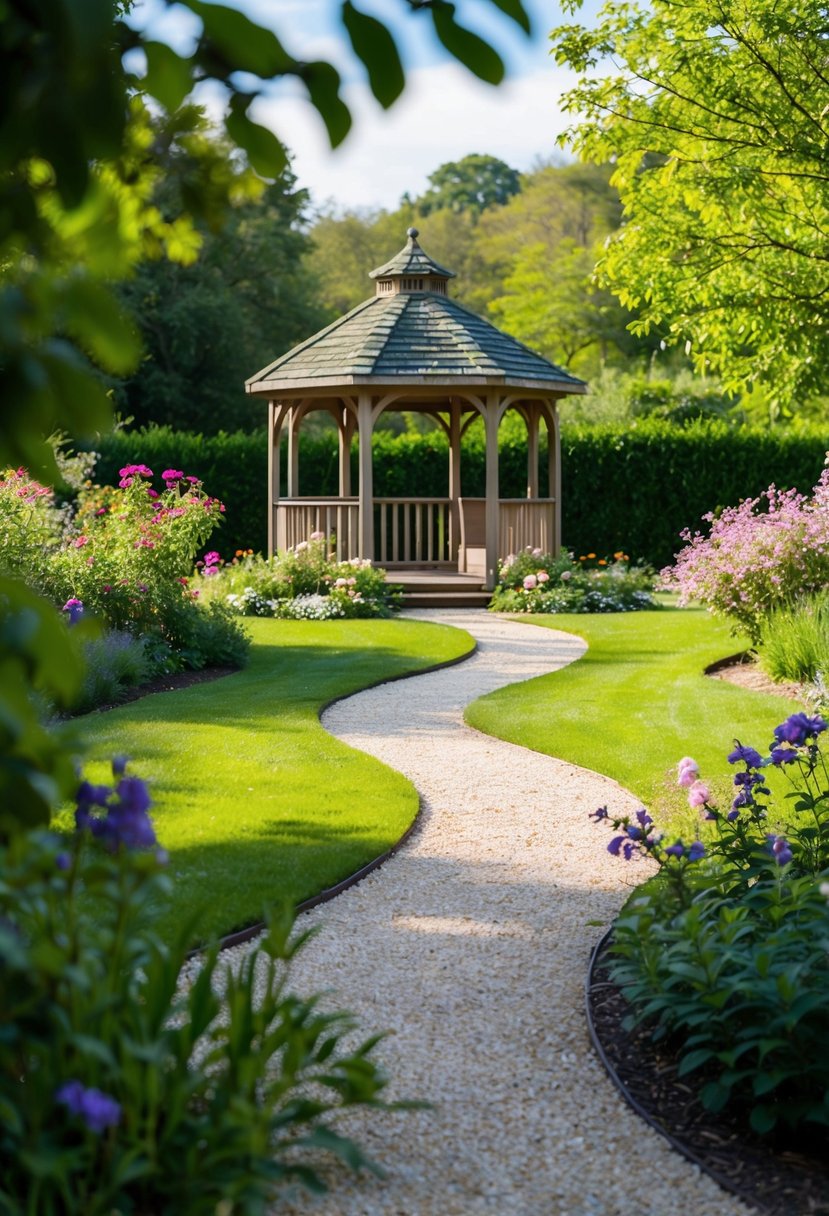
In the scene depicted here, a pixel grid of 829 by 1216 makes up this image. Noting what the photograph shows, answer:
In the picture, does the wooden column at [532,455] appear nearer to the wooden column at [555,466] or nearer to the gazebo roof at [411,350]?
the wooden column at [555,466]

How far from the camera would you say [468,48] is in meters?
1.67

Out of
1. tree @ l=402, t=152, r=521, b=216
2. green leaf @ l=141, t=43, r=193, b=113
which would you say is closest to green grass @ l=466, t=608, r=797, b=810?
green leaf @ l=141, t=43, r=193, b=113

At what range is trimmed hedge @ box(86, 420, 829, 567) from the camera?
2183 centimetres

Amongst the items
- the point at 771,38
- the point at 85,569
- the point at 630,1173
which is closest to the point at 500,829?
the point at 630,1173

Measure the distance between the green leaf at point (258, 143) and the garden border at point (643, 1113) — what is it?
2.56 m

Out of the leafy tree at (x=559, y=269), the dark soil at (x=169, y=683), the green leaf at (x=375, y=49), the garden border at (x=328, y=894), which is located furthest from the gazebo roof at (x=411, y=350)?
the leafy tree at (x=559, y=269)

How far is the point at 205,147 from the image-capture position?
6.14ft

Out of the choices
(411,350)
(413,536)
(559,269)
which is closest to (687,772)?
(411,350)

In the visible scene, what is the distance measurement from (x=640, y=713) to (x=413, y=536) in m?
14.6

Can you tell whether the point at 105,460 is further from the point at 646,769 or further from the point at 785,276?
the point at 646,769

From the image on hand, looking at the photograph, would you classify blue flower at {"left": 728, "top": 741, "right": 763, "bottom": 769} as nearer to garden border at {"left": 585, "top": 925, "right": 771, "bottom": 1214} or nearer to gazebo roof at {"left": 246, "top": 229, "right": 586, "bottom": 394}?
garden border at {"left": 585, "top": 925, "right": 771, "bottom": 1214}

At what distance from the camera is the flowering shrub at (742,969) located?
10.6ft

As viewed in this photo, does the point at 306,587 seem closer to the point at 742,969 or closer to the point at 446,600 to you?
the point at 446,600

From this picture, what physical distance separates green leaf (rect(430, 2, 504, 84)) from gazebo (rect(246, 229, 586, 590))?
15.4m
